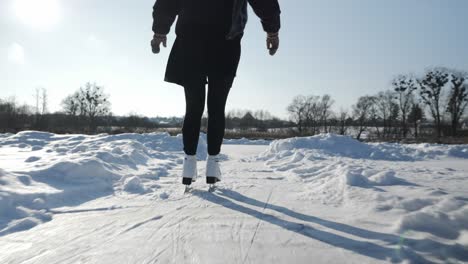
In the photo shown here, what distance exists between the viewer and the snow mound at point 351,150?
4900 millimetres

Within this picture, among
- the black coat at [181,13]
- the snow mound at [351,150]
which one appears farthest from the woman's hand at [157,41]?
the snow mound at [351,150]

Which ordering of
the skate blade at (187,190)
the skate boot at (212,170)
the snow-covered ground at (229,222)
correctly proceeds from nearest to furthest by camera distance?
the snow-covered ground at (229,222)
the skate blade at (187,190)
the skate boot at (212,170)

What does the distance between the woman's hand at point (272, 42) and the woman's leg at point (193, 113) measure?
1.74 feet

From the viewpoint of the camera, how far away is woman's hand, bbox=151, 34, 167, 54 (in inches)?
79.2

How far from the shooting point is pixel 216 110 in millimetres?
1903

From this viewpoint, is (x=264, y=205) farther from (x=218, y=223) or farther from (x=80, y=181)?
(x=80, y=181)

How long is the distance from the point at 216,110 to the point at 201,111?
9cm

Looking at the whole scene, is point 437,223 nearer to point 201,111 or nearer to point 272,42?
point 201,111

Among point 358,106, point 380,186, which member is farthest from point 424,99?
point 380,186

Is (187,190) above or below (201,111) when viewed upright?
below

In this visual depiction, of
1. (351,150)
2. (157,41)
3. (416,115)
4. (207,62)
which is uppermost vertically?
(416,115)

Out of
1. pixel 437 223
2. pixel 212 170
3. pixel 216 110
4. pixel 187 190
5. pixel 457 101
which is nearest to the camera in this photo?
pixel 437 223

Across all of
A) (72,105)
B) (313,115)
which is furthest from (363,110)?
(72,105)

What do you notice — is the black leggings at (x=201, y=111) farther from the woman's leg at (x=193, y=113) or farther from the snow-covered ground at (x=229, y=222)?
the snow-covered ground at (x=229, y=222)
